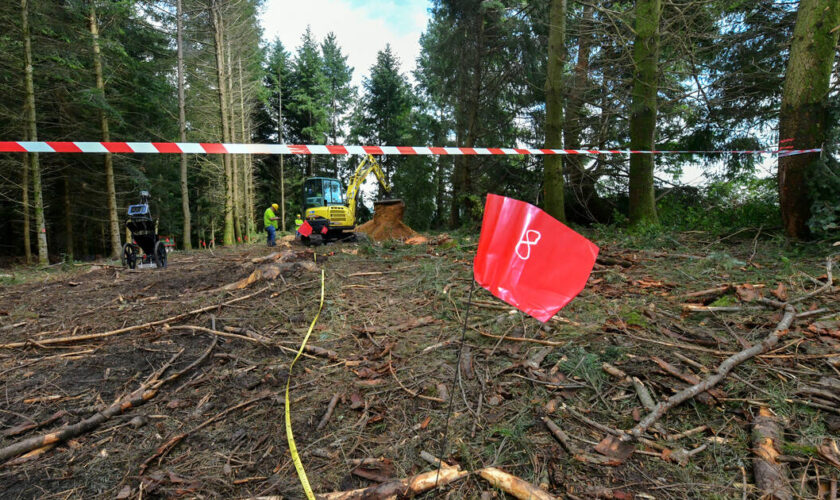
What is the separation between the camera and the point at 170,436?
2607 mm

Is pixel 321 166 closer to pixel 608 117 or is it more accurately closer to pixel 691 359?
pixel 608 117

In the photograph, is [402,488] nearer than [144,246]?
Yes

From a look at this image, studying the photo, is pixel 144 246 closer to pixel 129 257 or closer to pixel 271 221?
pixel 129 257

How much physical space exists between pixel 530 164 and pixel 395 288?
990 cm

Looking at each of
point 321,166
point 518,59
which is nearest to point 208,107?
point 321,166

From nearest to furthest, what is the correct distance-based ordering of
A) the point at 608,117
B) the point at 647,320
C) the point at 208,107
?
1. the point at 647,320
2. the point at 608,117
3. the point at 208,107

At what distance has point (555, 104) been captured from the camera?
9180mm

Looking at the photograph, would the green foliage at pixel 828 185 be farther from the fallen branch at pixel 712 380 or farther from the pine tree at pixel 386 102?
the pine tree at pixel 386 102

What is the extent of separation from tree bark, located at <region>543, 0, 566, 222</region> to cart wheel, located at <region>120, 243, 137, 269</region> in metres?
10.1

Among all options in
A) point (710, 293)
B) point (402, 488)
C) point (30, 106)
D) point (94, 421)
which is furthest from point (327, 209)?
point (402, 488)

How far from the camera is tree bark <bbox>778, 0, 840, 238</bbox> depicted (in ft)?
16.8

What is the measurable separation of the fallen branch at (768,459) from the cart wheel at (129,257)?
10.5 metres

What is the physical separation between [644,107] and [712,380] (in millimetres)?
7044

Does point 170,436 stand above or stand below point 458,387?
below
